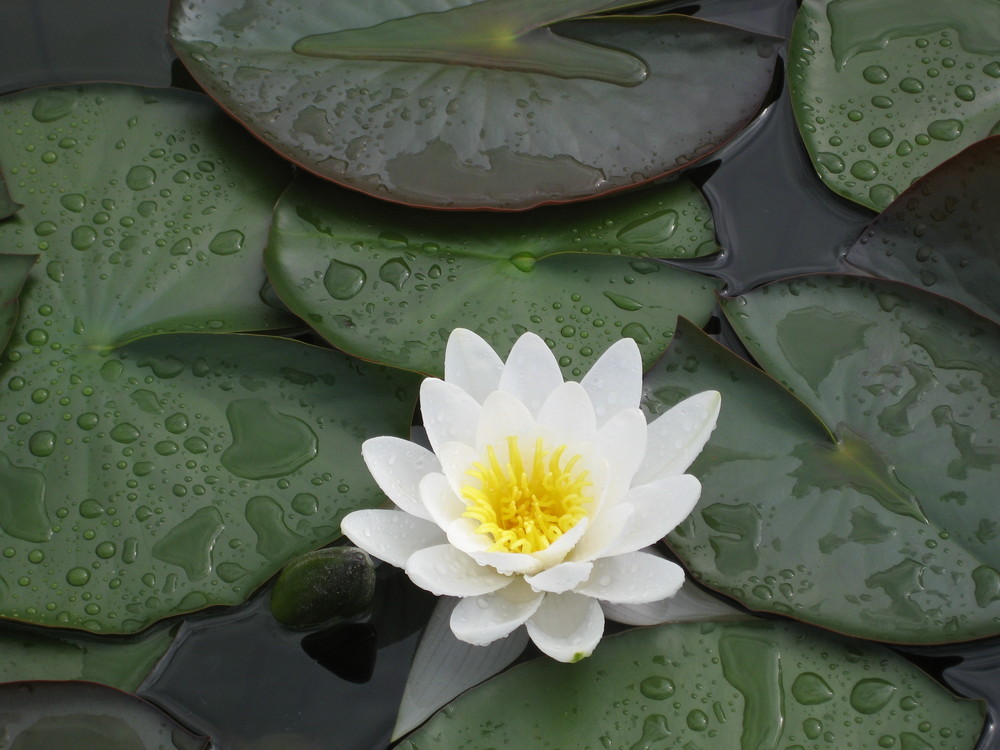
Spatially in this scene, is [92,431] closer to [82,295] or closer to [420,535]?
[82,295]

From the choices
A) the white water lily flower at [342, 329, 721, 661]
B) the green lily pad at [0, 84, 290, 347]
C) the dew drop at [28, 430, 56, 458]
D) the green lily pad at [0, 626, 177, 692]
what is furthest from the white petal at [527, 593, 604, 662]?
the dew drop at [28, 430, 56, 458]

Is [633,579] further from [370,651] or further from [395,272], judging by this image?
[395,272]

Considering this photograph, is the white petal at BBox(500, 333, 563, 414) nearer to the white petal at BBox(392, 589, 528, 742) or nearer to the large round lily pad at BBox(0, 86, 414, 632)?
the large round lily pad at BBox(0, 86, 414, 632)

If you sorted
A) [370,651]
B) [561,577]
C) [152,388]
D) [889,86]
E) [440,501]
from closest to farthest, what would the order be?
[561,577], [440,501], [370,651], [152,388], [889,86]

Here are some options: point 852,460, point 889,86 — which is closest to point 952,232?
point 889,86

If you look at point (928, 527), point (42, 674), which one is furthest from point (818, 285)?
point (42, 674)
